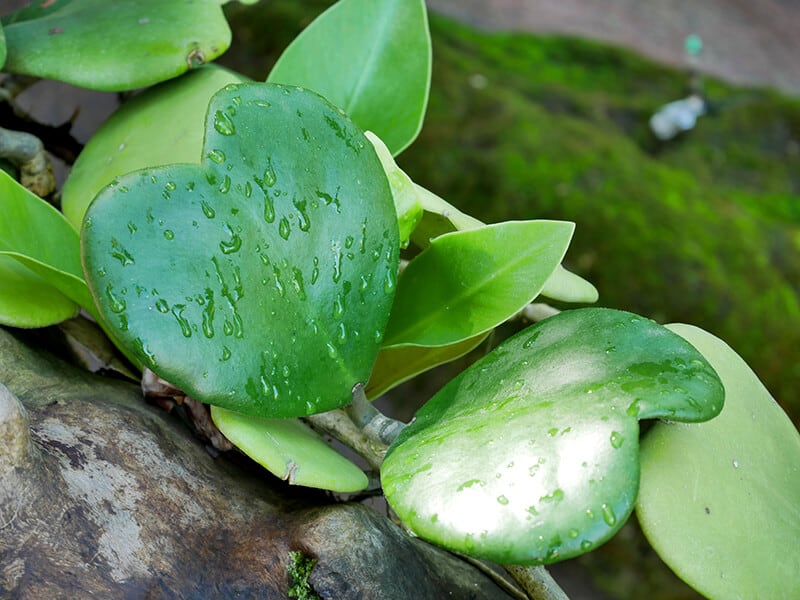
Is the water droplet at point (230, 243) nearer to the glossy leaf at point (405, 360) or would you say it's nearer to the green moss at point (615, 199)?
the glossy leaf at point (405, 360)

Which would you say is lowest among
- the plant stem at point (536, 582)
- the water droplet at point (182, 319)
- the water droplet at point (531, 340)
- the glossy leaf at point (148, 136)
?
the plant stem at point (536, 582)

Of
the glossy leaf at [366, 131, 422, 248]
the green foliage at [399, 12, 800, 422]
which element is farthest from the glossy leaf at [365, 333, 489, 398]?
the green foliage at [399, 12, 800, 422]

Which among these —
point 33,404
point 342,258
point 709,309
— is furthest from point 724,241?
point 33,404

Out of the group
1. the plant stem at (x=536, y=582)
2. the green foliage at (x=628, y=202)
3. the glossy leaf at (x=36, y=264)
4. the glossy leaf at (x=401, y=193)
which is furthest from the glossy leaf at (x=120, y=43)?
the green foliage at (x=628, y=202)

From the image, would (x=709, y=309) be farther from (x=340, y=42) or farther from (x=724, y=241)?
(x=340, y=42)

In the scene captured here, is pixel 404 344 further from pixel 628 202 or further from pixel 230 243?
pixel 628 202

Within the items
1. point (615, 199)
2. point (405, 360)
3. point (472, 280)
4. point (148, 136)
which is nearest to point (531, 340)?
point (472, 280)
